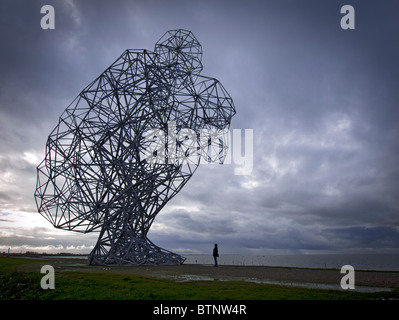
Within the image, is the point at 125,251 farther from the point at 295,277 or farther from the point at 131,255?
the point at 295,277

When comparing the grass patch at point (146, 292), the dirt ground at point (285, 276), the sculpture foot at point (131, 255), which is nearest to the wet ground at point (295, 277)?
the dirt ground at point (285, 276)

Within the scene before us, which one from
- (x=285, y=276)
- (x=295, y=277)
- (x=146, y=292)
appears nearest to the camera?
(x=146, y=292)

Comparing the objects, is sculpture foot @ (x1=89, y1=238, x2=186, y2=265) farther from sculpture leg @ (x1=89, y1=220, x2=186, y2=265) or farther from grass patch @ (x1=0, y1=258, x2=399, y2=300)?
grass patch @ (x1=0, y1=258, x2=399, y2=300)

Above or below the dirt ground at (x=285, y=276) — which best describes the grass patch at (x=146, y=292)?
above

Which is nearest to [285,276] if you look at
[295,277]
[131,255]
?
[295,277]

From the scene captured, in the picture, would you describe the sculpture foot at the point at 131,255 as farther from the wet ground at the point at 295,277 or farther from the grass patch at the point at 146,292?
the grass patch at the point at 146,292

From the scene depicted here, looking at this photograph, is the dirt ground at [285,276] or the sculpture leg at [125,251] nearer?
the dirt ground at [285,276]

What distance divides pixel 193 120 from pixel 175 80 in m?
3.87

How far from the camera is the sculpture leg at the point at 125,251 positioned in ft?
84.1

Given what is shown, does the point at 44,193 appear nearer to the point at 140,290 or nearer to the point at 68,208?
the point at 68,208

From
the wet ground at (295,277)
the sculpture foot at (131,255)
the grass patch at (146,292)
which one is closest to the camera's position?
the grass patch at (146,292)

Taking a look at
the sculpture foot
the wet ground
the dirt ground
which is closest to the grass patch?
the wet ground

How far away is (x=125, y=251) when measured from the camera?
26391 millimetres
